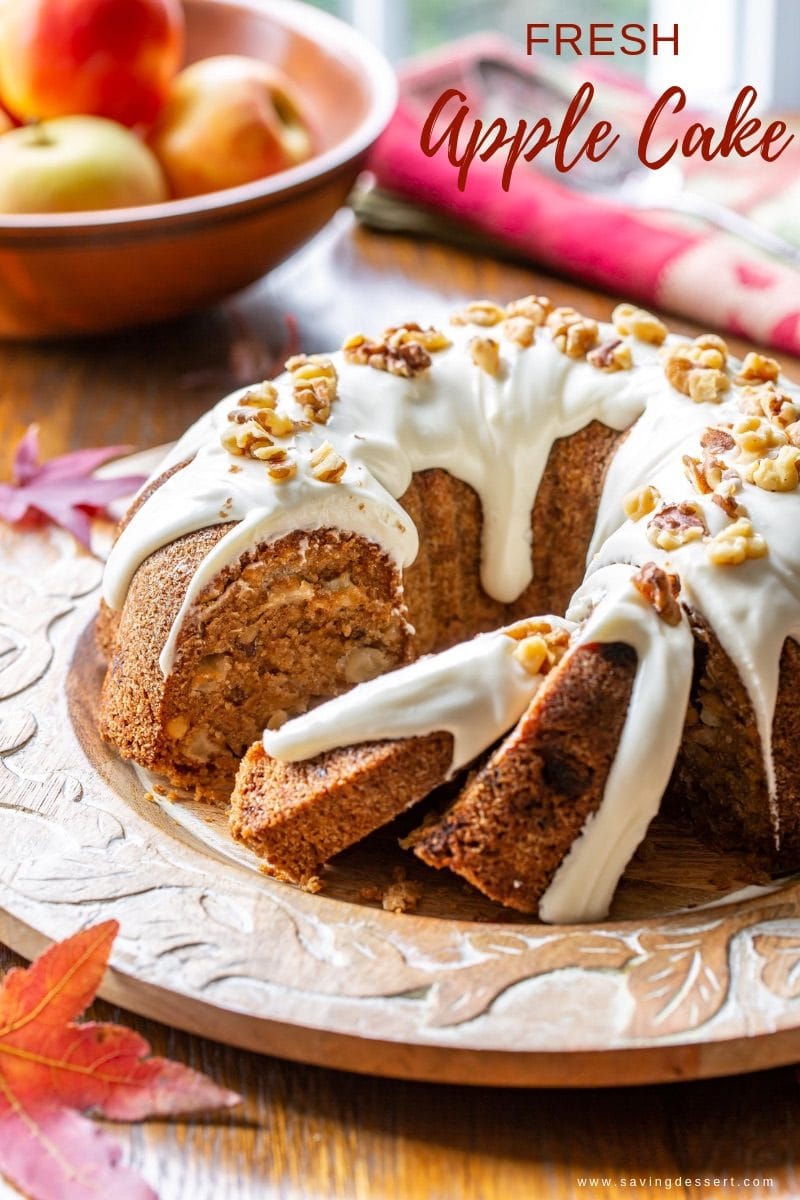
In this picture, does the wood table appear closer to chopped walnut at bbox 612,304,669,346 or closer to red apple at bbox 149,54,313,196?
chopped walnut at bbox 612,304,669,346

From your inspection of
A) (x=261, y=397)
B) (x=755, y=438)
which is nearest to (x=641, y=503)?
(x=755, y=438)

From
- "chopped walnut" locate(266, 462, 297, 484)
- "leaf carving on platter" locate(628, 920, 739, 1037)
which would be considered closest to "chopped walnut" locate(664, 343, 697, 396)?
"chopped walnut" locate(266, 462, 297, 484)

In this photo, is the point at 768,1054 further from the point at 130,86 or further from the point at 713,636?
the point at 130,86

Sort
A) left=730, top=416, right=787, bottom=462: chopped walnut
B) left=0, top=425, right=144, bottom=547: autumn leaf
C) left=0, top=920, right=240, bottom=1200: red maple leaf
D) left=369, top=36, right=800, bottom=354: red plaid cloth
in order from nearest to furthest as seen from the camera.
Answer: left=0, top=920, right=240, bottom=1200: red maple leaf, left=730, top=416, right=787, bottom=462: chopped walnut, left=0, top=425, right=144, bottom=547: autumn leaf, left=369, top=36, right=800, bottom=354: red plaid cloth

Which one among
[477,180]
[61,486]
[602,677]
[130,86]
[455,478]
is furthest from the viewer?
[477,180]

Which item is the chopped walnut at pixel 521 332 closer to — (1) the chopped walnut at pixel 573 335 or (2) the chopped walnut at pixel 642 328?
(1) the chopped walnut at pixel 573 335

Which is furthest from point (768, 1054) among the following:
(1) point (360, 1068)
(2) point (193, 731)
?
(2) point (193, 731)
